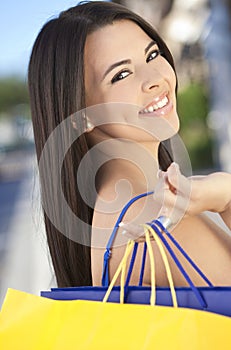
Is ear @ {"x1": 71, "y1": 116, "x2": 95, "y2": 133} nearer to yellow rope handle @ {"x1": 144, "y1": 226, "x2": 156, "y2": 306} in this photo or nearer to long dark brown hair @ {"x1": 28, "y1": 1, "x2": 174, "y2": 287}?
long dark brown hair @ {"x1": 28, "y1": 1, "x2": 174, "y2": 287}

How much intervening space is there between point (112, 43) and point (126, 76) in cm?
8

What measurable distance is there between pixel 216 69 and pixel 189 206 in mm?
13650

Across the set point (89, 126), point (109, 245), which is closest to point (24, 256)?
point (89, 126)

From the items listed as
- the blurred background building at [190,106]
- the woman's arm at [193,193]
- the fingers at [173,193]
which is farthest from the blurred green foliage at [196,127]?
the fingers at [173,193]

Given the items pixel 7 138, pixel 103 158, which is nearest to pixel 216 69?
pixel 103 158

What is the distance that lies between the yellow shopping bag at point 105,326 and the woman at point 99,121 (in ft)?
0.52

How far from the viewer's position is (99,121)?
156cm

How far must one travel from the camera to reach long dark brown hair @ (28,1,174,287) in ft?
→ 5.02

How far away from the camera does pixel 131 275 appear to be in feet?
4.52

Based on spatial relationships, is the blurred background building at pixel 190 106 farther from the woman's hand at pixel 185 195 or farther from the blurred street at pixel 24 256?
the woman's hand at pixel 185 195

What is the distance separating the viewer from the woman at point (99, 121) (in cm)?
147

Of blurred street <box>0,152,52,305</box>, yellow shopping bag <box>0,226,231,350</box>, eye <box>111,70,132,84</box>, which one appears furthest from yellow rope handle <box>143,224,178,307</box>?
blurred street <box>0,152,52,305</box>

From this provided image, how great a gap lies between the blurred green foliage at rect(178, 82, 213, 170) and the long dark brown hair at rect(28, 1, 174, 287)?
1596 centimetres

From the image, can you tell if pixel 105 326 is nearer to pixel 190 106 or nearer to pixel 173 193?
pixel 173 193
